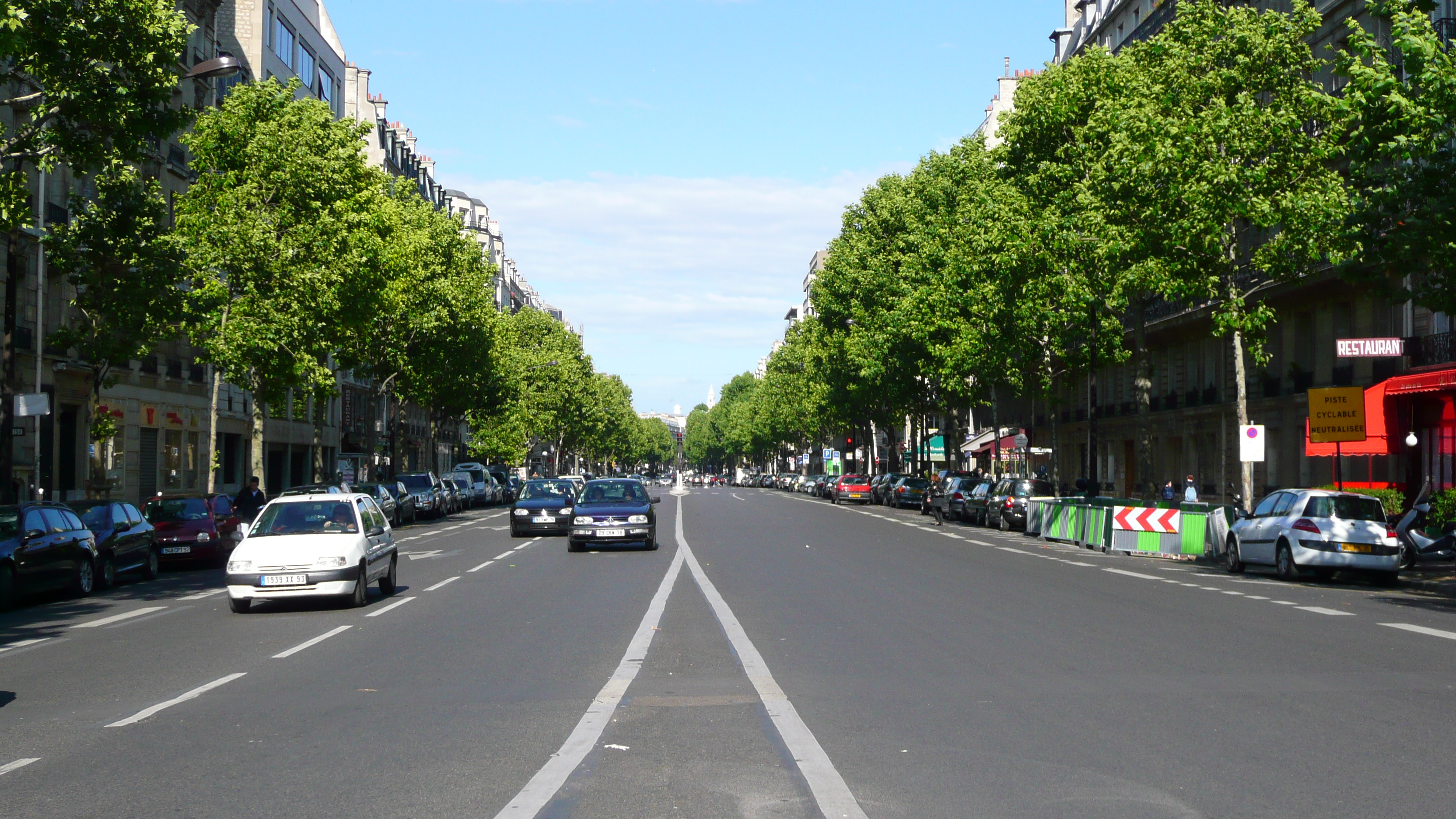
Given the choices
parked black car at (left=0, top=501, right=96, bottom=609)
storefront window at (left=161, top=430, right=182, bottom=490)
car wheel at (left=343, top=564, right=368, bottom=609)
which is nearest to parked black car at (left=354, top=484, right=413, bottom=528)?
storefront window at (left=161, top=430, right=182, bottom=490)

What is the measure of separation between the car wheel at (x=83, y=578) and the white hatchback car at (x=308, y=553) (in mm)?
4258

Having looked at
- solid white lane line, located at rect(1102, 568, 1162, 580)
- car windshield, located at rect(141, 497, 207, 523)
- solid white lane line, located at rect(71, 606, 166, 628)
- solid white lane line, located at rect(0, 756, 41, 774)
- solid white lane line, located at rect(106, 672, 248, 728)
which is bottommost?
solid white lane line, located at rect(71, 606, 166, 628)

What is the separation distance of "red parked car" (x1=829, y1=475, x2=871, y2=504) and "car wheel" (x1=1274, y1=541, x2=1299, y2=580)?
50242mm

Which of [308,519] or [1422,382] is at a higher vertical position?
[1422,382]

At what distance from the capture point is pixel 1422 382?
3309 centimetres

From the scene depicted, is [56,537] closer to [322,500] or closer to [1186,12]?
[322,500]

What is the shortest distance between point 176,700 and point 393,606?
741cm

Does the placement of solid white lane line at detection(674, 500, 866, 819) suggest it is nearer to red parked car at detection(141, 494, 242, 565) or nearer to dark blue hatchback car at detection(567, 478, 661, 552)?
dark blue hatchback car at detection(567, 478, 661, 552)

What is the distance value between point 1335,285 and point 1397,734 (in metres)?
34.5

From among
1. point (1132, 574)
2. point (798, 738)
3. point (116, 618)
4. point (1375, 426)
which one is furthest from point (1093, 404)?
point (798, 738)

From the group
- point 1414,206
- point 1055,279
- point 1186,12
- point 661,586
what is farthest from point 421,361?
point 1414,206

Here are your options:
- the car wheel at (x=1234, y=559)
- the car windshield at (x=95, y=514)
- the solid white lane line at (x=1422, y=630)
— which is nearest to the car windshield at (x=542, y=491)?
the car windshield at (x=95, y=514)

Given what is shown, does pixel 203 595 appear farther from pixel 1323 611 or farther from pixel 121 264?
pixel 1323 611

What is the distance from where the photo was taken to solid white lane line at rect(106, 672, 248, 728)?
9203mm
